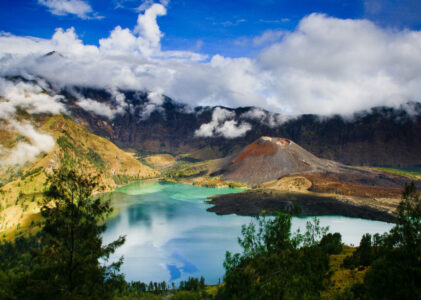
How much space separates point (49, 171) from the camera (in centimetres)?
12238

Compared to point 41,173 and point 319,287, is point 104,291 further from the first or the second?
point 41,173

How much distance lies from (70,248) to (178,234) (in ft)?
208

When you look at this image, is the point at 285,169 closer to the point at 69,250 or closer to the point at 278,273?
the point at 278,273

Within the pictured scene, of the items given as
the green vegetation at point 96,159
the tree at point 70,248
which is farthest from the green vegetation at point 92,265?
the green vegetation at point 96,159

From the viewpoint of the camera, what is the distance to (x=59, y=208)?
1375cm

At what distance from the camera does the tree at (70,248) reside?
12.7 m

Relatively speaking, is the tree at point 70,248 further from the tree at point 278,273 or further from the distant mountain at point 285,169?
the distant mountain at point 285,169

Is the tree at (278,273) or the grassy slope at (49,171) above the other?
the grassy slope at (49,171)

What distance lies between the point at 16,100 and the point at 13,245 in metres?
160

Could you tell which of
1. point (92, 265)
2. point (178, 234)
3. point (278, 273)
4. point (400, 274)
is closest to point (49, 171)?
point (178, 234)

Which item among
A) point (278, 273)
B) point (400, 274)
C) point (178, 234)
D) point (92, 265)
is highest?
point (92, 265)

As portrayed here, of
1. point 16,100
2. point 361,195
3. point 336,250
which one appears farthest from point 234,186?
point 16,100

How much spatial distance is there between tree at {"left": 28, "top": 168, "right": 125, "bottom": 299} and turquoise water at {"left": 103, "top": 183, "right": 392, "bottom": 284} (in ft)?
127

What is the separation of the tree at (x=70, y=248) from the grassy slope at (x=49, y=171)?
2140cm
